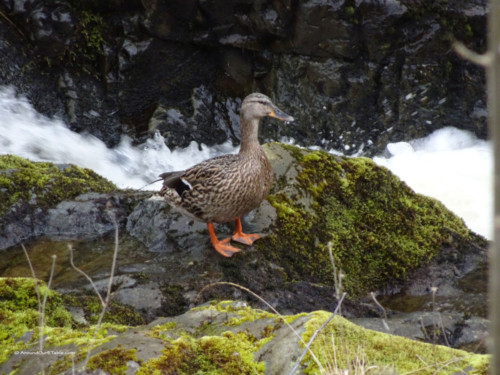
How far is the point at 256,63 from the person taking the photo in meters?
10.1

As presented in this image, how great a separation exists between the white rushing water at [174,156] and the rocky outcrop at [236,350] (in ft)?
20.9

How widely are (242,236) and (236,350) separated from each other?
8.45 feet

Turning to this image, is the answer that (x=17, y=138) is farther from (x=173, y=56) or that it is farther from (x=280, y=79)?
(x=280, y=79)

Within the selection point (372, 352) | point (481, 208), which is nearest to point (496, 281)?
point (372, 352)

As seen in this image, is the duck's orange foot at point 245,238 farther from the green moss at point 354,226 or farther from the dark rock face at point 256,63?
the dark rock face at point 256,63

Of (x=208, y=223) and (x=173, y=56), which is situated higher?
(x=173, y=56)

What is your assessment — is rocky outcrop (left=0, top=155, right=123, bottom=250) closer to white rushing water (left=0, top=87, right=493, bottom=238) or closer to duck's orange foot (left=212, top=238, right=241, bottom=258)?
duck's orange foot (left=212, top=238, right=241, bottom=258)

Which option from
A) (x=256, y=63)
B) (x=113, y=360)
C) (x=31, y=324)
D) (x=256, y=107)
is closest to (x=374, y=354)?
(x=113, y=360)

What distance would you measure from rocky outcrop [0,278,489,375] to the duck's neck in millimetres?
2529

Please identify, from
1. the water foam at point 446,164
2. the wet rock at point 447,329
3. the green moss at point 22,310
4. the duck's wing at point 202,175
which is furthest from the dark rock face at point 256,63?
the green moss at point 22,310

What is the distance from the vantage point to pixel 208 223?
5.15 meters

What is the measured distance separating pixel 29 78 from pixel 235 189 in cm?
610

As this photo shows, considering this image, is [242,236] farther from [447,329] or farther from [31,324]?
[31,324]

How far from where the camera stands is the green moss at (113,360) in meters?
2.34
